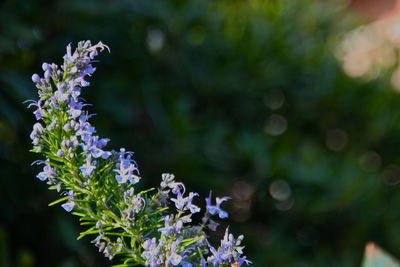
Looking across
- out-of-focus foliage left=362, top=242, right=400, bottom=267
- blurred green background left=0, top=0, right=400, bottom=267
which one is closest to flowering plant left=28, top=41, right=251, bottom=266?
out-of-focus foliage left=362, top=242, right=400, bottom=267

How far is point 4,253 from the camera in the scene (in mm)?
1229

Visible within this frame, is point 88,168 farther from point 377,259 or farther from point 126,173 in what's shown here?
point 377,259

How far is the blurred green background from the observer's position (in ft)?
5.27

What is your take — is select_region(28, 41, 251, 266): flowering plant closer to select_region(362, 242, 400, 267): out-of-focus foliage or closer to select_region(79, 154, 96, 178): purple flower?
select_region(79, 154, 96, 178): purple flower

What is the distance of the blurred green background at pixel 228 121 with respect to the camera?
161 cm

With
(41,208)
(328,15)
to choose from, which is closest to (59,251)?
(41,208)

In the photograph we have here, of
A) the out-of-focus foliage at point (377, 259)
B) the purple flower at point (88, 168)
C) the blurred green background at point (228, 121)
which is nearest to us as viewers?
the purple flower at point (88, 168)

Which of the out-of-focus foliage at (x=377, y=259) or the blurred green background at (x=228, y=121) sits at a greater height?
the blurred green background at (x=228, y=121)

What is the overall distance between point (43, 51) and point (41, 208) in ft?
1.65

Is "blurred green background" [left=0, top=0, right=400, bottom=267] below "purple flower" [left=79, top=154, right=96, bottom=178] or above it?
above

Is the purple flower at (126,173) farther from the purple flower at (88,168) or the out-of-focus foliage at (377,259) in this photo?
the out-of-focus foliage at (377,259)

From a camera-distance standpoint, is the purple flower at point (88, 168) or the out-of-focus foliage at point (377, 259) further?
the out-of-focus foliage at point (377, 259)

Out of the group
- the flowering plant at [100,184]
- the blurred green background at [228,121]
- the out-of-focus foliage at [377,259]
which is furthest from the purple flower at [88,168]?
the blurred green background at [228,121]

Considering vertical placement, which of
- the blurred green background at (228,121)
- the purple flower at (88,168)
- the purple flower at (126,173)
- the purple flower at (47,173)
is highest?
the blurred green background at (228,121)
